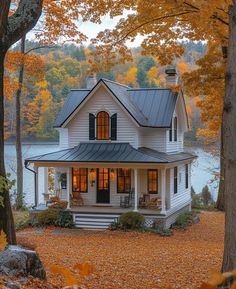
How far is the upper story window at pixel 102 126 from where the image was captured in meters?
22.0

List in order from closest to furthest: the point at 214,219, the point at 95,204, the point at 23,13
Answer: the point at 23,13
the point at 95,204
the point at 214,219

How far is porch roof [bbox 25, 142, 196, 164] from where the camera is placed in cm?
2000

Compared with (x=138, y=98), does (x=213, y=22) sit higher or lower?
higher

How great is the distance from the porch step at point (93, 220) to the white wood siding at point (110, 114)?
12.6 ft

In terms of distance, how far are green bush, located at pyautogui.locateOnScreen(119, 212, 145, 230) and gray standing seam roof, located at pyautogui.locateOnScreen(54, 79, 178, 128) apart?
4.62m

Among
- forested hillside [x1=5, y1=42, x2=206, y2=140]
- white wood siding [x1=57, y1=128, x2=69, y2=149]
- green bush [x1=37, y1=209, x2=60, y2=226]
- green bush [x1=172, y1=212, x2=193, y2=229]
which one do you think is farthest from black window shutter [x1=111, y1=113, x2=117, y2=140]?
forested hillside [x1=5, y1=42, x2=206, y2=140]

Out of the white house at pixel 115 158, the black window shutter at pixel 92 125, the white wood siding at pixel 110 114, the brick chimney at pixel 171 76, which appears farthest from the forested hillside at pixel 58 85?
the black window shutter at pixel 92 125

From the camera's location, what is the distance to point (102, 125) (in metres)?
22.3

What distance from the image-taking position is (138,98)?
24.5 metres

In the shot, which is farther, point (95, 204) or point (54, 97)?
point (54, 97)

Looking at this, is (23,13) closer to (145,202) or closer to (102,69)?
(102,69)

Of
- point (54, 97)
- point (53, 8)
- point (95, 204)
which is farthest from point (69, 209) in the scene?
point (54, 97)

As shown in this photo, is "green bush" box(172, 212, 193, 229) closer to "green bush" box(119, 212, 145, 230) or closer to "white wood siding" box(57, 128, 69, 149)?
"green bush" box(119, 212, 145, 230)

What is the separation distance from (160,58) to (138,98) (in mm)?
7857
